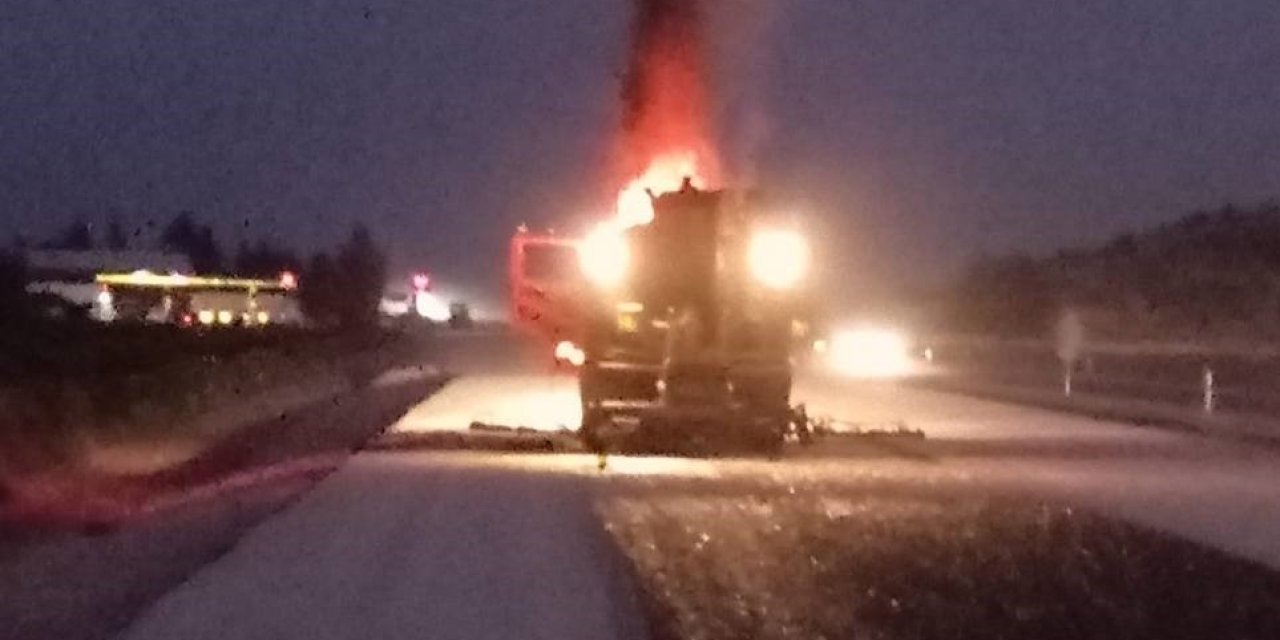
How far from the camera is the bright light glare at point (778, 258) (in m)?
32.0

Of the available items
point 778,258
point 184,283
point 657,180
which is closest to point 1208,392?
point 778,258

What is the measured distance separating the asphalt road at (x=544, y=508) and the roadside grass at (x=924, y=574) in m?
0.56

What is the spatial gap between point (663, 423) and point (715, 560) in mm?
12716

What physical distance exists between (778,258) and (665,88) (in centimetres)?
1585

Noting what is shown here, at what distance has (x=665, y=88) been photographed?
4744cm

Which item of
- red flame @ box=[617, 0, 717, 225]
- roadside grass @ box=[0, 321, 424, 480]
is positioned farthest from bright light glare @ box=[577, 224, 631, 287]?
red flame @ box=[617, 0, 717, 225]

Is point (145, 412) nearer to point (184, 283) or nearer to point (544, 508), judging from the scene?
point (544, 508)

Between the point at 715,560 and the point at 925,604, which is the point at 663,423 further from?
the point at 925,604

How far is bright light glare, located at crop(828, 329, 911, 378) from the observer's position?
71000 millimetres

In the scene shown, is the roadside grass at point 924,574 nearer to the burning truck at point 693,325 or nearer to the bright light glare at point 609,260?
the burning truck at point 693,325

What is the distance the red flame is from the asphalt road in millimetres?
7389

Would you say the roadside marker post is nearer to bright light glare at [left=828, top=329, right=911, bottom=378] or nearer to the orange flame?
the orange flame

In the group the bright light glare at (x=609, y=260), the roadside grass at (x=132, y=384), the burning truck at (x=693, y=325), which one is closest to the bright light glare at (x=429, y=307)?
the roadside grass at (x=132, y=384)

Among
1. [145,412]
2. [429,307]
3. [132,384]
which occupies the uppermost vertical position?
[429,307]
